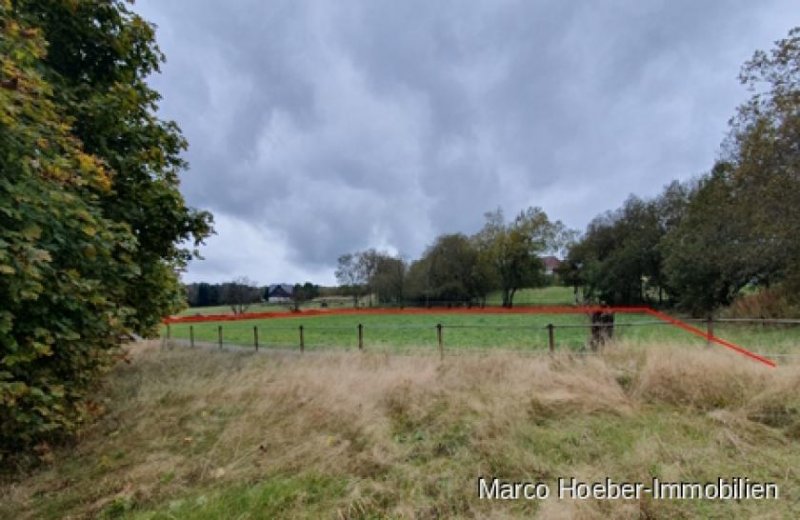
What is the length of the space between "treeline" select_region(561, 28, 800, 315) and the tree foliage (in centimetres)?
1743

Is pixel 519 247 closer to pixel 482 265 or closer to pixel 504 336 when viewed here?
pixel 482 265

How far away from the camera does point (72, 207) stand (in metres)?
3.80

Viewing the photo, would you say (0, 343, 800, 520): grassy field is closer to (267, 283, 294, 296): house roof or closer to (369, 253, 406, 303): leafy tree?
(369, 253, 406, 303): leafy tree

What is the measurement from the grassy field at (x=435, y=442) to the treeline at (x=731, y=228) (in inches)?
468

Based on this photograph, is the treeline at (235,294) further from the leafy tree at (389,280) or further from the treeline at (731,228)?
the treeline at (731,228)

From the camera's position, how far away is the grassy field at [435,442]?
3342 millimetres

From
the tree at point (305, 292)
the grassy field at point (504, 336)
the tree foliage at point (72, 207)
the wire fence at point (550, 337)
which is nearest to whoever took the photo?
the tree foliage at point (72, 207)

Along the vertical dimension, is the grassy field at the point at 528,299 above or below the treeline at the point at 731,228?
below

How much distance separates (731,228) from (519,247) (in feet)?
85.6

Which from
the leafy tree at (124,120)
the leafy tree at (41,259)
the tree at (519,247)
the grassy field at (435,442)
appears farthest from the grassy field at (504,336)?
the tree at (519,247)

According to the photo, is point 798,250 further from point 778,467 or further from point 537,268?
point 537,268

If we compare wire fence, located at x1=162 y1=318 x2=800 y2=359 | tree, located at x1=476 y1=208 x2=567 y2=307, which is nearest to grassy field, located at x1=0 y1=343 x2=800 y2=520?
wire fence, located at x1=162 y1=318 x2=800 y2=359

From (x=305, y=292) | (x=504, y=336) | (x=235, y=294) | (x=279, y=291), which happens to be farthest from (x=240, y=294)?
(x=504, y=336)

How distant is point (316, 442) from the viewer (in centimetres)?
452
